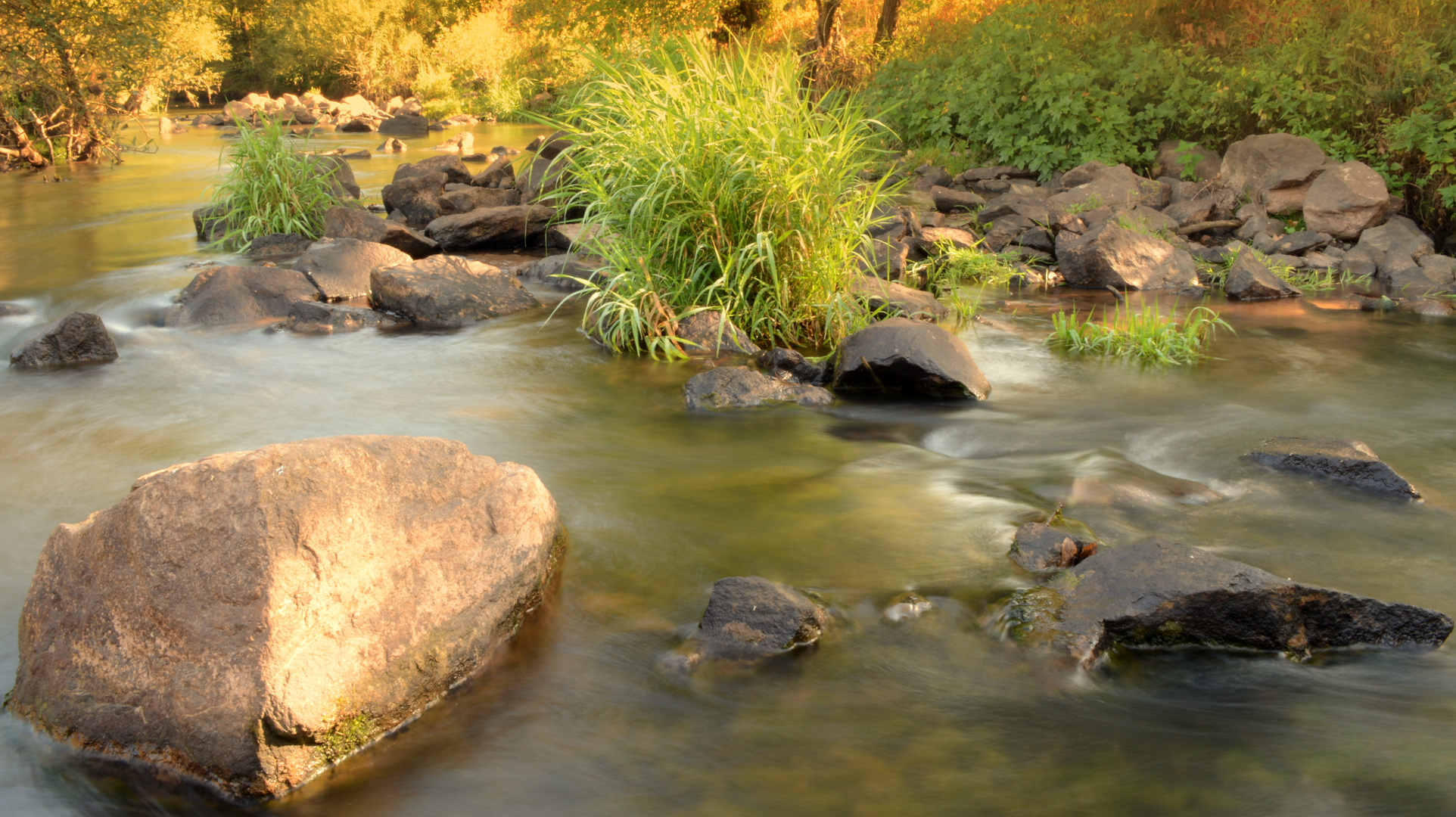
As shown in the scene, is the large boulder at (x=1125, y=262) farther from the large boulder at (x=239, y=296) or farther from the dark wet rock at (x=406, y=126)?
the dark wet rock at (x=406, y=126)

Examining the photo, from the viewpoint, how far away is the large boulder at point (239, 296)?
294 inches

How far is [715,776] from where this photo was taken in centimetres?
255

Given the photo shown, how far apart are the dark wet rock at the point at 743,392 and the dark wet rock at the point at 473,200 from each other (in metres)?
6.28

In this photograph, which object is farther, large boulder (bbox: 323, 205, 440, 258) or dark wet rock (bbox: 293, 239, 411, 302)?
large boulder (bbox: 323, 205, 440, 258)

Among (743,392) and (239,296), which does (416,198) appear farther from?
(743,392)

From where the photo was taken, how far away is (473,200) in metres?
11.1

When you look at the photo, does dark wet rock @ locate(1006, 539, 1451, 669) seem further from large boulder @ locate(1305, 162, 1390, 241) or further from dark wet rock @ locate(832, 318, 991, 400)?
large boulder @ locate(1305, 162, 1390, 241)

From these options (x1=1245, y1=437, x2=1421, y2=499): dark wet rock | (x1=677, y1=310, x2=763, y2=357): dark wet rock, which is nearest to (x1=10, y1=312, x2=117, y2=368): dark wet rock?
(x1=677, y1=310, x2=763, y2=357): dark wet rock

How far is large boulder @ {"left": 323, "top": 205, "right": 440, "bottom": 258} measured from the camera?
9.36m

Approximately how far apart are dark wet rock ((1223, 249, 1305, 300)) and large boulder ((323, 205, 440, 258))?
7.10 m

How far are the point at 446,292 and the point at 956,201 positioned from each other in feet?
20.0

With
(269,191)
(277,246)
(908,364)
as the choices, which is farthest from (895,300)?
(269,191)

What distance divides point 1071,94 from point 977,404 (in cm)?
768

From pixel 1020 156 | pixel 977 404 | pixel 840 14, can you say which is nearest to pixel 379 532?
pixel 977 404
